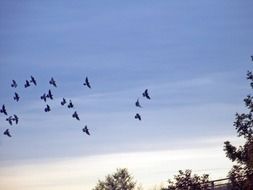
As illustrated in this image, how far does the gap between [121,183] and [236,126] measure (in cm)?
7282

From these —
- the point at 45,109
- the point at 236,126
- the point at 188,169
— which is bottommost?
the point at 188,169

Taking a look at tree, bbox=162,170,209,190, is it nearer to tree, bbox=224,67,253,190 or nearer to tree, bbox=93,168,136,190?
tree, bbox=224,67,253,190

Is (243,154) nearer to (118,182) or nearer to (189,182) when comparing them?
(189,182)

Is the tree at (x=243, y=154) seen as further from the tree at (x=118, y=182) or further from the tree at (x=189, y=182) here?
the tree at (x=118, y=182)

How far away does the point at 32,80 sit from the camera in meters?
32.2

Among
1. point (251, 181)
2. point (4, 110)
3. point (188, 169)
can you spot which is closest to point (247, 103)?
point (188, 169)

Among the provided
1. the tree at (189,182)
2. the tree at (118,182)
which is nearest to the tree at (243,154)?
the tree at (189,182)

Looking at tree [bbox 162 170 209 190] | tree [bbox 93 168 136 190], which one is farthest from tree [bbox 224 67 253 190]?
tree [bbox 93 168 136 190]

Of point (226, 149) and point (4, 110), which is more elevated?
point (4, 110)

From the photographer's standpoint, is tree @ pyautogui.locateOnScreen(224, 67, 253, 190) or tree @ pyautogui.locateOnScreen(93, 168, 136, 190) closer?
tree @ pyautogui.locateOnScreen(224, 67, 253, 190)

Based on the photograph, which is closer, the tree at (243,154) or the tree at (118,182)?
the tree at (243,154)

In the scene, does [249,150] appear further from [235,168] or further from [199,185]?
[199,185]

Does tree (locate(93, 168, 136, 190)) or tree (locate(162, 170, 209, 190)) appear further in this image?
tree (locate(93, 168, 136, 190))

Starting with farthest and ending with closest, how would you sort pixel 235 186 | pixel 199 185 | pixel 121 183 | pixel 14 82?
pixel 121 183 < pixel 14 82 < pixel 199 185 < pixel 235 186
